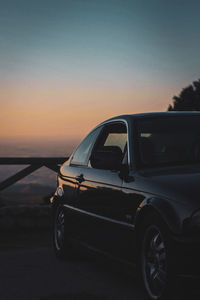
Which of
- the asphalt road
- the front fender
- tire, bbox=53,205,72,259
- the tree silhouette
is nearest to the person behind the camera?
the front fender

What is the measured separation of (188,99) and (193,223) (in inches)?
2055

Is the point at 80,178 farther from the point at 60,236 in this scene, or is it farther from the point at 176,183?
the point at 176,183

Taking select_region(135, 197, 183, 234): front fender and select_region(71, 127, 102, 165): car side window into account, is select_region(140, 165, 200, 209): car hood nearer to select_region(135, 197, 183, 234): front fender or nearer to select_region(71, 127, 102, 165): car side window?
select_region(135, 197, 183, 234): front fender

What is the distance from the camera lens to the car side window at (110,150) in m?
6.02

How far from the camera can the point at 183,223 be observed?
15.3 feet

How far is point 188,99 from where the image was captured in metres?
56.0

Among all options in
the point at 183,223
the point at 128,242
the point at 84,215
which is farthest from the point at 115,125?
the point at 183,223

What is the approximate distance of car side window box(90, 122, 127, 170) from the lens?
6016 millimetres

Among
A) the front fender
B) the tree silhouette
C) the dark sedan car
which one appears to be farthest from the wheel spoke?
the tree silhouette

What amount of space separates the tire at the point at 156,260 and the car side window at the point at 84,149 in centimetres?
237

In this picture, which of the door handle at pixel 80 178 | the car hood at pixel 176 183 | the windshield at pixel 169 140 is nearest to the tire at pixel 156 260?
the car hood at pixel 176 183

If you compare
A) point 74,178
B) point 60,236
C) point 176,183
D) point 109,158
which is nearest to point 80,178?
point 74,178

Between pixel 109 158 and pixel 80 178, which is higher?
pixel 109 158

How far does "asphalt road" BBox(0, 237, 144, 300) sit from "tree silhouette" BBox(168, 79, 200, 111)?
1880 inches
